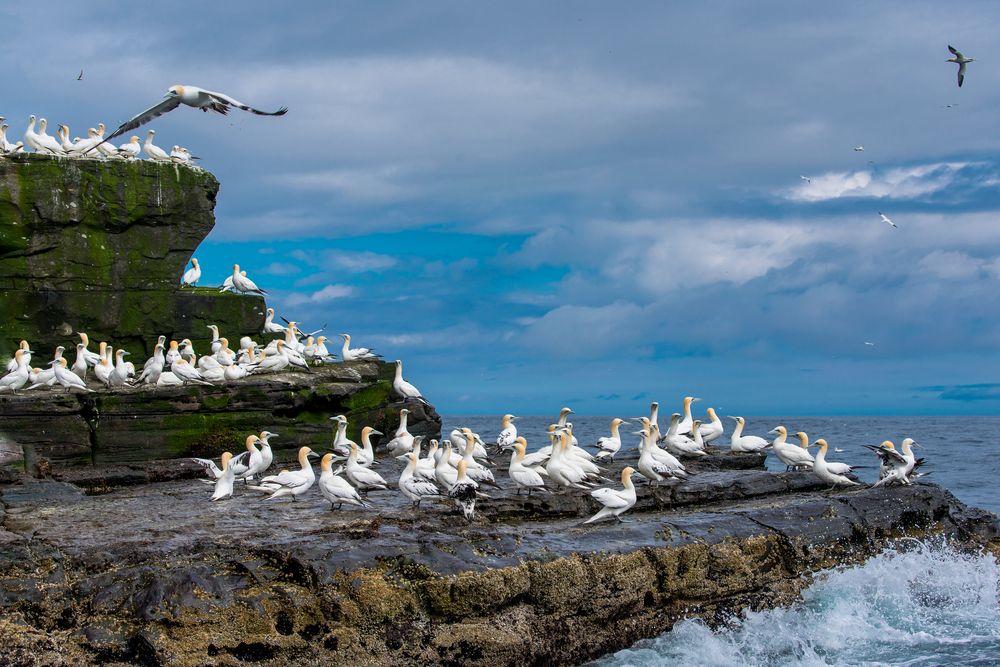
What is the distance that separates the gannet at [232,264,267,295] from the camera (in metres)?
30.8

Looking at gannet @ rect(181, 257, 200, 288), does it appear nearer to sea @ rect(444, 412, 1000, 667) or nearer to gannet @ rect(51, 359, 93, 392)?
gannet @ rect(51, 359, 93, 392)

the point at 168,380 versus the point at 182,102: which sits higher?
the point at 182,102

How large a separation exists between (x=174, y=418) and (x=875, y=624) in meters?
15.3

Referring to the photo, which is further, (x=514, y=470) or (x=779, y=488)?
(x=779, y=488)

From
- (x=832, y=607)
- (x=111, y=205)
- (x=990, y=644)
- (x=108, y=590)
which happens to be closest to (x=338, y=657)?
(x=108, y=590)

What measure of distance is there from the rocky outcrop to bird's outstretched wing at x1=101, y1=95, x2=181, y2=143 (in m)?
11.6

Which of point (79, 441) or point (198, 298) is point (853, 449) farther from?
point (79, 441)

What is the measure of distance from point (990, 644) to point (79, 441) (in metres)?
17.8

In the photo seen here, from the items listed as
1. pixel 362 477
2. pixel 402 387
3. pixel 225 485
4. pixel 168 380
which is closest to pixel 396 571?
pixel 362 477

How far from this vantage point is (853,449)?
45188 mm

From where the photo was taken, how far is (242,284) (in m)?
31.0

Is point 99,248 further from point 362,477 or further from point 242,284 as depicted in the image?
point 362,477

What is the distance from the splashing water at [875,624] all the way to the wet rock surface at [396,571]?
32 cm

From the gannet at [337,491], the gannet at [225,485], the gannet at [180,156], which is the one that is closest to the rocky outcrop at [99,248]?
the gannet at [180,156]
